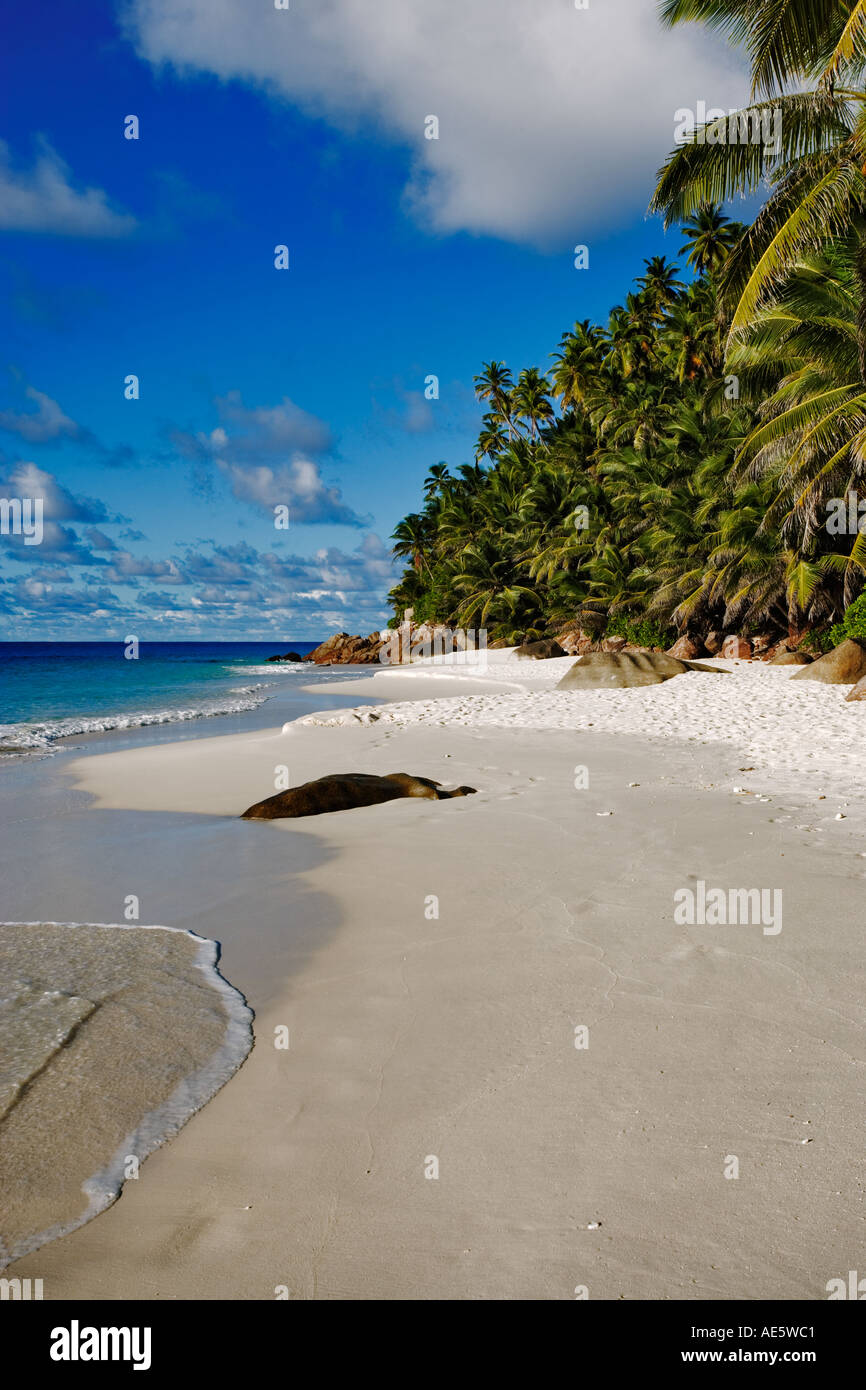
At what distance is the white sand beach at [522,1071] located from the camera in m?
2.19

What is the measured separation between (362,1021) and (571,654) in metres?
33.5

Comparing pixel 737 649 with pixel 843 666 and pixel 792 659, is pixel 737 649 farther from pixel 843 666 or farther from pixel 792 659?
pixel 843 666

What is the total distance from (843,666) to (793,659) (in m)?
5.73

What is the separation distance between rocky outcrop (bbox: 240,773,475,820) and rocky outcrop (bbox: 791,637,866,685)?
37.3ft

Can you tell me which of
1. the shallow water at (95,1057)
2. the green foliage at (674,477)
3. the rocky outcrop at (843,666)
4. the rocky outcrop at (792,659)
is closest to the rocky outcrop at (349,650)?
the green foliage at (674,477)

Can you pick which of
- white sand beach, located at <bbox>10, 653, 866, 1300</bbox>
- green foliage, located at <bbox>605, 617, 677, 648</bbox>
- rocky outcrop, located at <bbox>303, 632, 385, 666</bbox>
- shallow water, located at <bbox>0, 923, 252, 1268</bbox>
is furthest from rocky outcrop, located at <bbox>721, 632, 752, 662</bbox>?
rocky outcrop, located at <bbox>303, 632, 385, 666</bbox>

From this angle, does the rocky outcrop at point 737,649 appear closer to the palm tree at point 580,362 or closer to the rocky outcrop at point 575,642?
the rocky outcrop at point 575,642

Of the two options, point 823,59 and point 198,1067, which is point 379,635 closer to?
point 823,59

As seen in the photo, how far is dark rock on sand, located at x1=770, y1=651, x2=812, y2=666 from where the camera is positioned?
21.6m

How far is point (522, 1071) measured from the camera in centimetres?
311

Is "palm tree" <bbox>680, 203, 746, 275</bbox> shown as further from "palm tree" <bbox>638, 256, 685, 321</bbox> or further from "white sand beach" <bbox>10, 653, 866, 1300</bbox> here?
"white sand beach" <bbox>10, 653, 866, 1300</bbox>

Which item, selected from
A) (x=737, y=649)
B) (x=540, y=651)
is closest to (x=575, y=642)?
(x=540, y=651)

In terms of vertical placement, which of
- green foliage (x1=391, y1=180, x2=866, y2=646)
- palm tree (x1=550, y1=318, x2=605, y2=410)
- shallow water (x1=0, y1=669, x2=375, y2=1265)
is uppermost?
palm tree (x1=550, y1=318, x2=605, y2=410)

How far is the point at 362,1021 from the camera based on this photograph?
3594 millimetres
